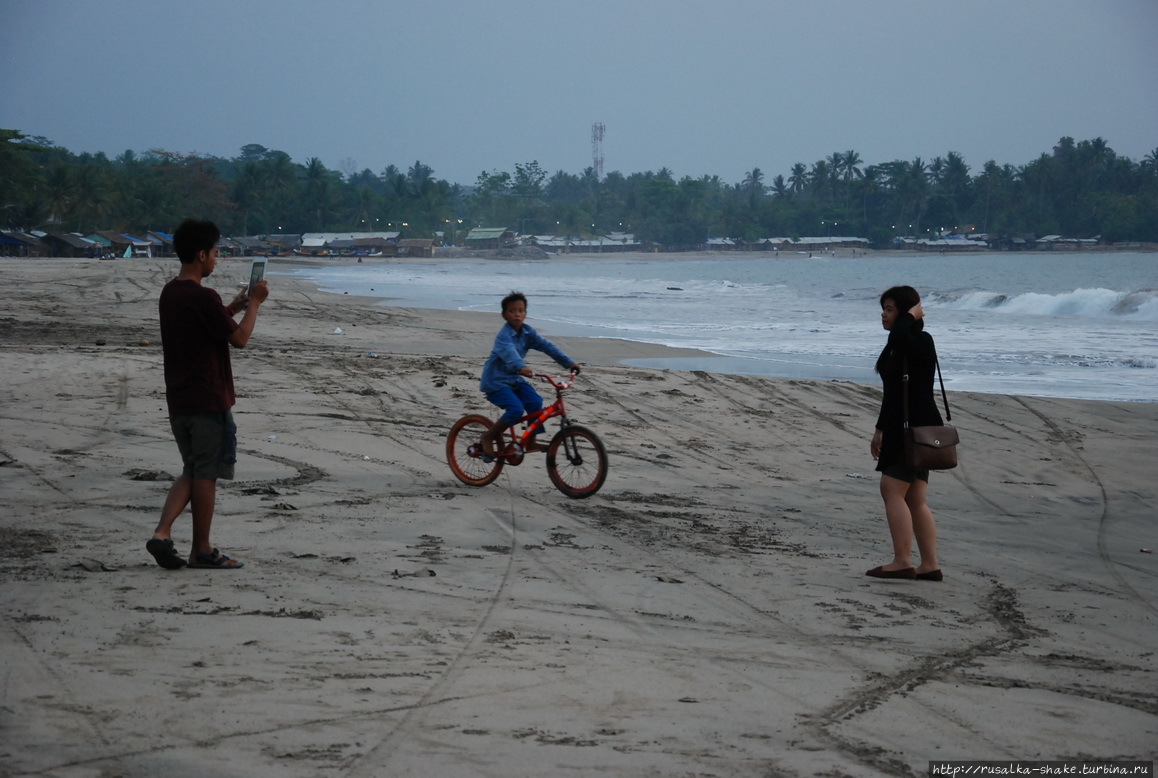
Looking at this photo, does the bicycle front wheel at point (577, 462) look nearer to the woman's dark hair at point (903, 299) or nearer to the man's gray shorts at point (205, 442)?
the woman's dark hair at point (903, 299)

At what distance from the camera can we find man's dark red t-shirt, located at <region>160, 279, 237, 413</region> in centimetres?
483

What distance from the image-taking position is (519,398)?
753 centimetres

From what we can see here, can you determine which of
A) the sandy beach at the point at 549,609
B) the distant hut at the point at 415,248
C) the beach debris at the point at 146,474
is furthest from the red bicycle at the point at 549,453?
the distant hut at the point at 415,248

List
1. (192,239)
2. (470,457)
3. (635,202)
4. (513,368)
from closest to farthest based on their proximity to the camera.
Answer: (192,239)
(513,368)
(470,457)
(635,202)

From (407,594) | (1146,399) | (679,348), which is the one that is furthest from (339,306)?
(407,594)

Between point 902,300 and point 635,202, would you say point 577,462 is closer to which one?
point 902,300

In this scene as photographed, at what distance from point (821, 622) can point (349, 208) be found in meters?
139

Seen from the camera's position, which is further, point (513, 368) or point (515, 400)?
point (515, 400)

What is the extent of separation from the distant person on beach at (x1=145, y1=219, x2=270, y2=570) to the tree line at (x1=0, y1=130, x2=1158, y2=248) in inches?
3332

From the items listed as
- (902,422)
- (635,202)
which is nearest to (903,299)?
(902,422)

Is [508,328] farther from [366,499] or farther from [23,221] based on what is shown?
[23,221]

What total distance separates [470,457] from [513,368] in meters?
0.87

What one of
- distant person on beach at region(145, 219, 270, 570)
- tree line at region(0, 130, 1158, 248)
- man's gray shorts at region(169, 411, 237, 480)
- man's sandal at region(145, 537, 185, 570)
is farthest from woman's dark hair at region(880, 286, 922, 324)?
tree line at region(0, 130, 1158, 248)

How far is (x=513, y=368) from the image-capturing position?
727cm
